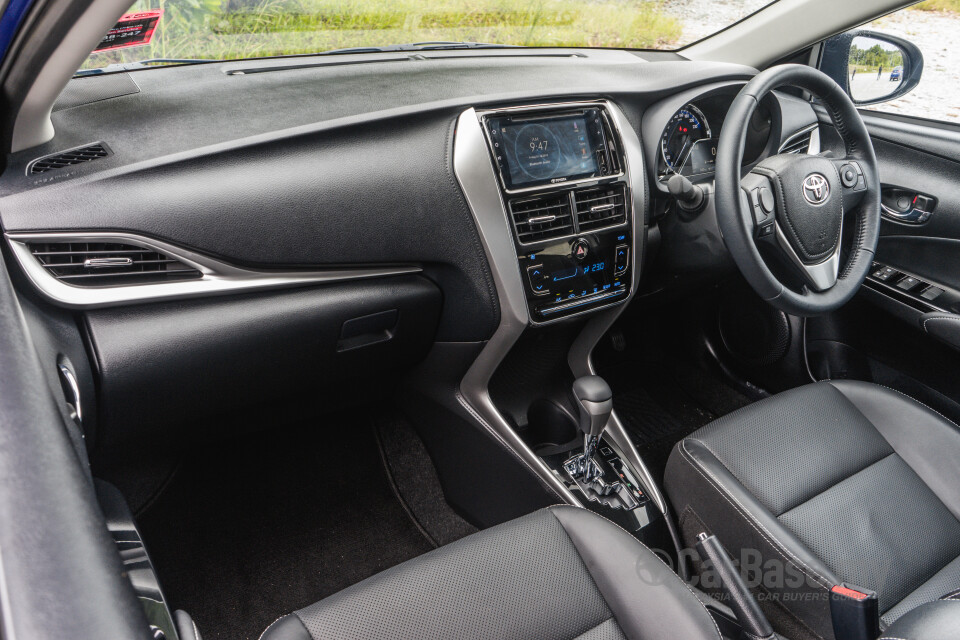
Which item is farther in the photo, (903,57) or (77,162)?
(903,57)

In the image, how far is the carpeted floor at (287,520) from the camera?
1.81 meters

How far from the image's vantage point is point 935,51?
6.57ft

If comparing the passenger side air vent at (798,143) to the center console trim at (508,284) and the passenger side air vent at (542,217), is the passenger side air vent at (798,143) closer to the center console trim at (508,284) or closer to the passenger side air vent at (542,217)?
the center console trim at (508,284)

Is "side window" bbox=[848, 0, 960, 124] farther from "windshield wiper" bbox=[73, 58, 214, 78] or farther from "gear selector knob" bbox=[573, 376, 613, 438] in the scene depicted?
"windshield wiper" bbox=[73, 58, 214, 78]

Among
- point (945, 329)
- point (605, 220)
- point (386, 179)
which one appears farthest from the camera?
point (945, 329)

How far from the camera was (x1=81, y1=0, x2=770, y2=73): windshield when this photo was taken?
1.48 meters

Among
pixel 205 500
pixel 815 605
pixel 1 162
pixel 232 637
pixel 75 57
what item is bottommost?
pixel 232 637

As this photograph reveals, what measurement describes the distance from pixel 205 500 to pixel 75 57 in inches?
49.0

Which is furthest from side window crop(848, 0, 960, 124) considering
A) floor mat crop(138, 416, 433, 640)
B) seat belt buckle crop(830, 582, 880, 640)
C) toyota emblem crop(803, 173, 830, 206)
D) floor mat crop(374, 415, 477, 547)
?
floor mat crop(138, 416, 433, 640)

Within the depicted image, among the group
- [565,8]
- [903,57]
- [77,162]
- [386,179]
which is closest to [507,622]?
[386,179]

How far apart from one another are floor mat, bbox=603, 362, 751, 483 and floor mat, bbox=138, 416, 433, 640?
2.54 feet

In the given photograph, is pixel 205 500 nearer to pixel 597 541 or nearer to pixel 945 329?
pixel 597 541

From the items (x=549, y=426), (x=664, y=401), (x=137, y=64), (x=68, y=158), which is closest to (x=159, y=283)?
(x=68, y=158)

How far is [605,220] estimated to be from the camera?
5.56ft
